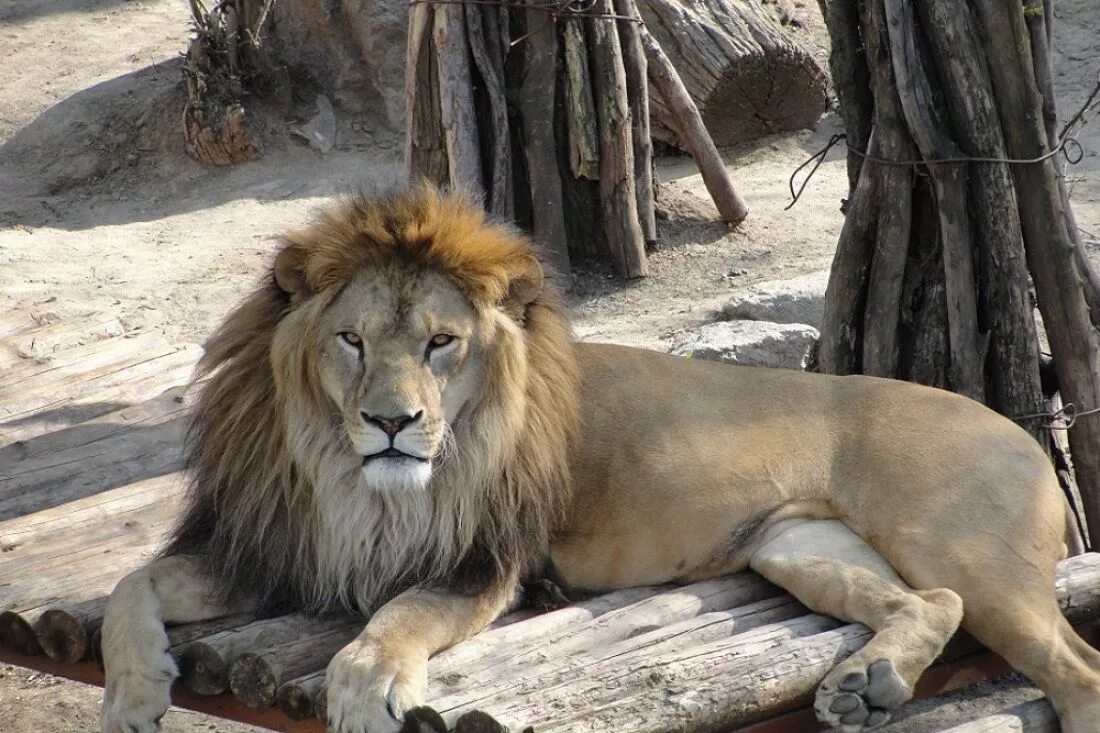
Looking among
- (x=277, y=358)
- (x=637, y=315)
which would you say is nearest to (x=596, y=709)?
(x=277, y=358)

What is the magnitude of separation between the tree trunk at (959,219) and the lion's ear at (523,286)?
1.31m

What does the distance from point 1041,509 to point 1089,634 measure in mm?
540

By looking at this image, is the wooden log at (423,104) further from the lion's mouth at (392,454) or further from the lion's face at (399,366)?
the lion's mouth at (392,454)

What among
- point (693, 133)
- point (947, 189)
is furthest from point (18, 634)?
point (693, 133)

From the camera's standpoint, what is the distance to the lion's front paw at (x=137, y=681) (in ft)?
8.67

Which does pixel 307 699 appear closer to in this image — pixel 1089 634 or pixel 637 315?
pixel 1089 634

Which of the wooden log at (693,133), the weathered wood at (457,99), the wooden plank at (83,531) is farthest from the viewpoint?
the wooden log at (693,133)

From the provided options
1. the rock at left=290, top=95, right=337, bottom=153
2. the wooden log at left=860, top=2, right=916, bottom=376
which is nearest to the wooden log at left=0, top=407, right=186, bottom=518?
the wooden log at left=860, top=2, right=916, bottom=376

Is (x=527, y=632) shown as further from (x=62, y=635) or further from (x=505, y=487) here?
(x=62, y=635)

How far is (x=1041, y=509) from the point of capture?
3.05 m

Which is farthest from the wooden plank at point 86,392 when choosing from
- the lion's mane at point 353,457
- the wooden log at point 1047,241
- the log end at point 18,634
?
the wooden log at point 1047,241

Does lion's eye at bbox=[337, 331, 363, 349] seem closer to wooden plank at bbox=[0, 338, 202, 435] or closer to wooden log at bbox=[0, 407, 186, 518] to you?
wooden log at bbox=[0, 407, 186, 518]

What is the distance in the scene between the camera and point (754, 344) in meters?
5.56

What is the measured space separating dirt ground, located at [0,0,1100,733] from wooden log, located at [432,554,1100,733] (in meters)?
3.12
